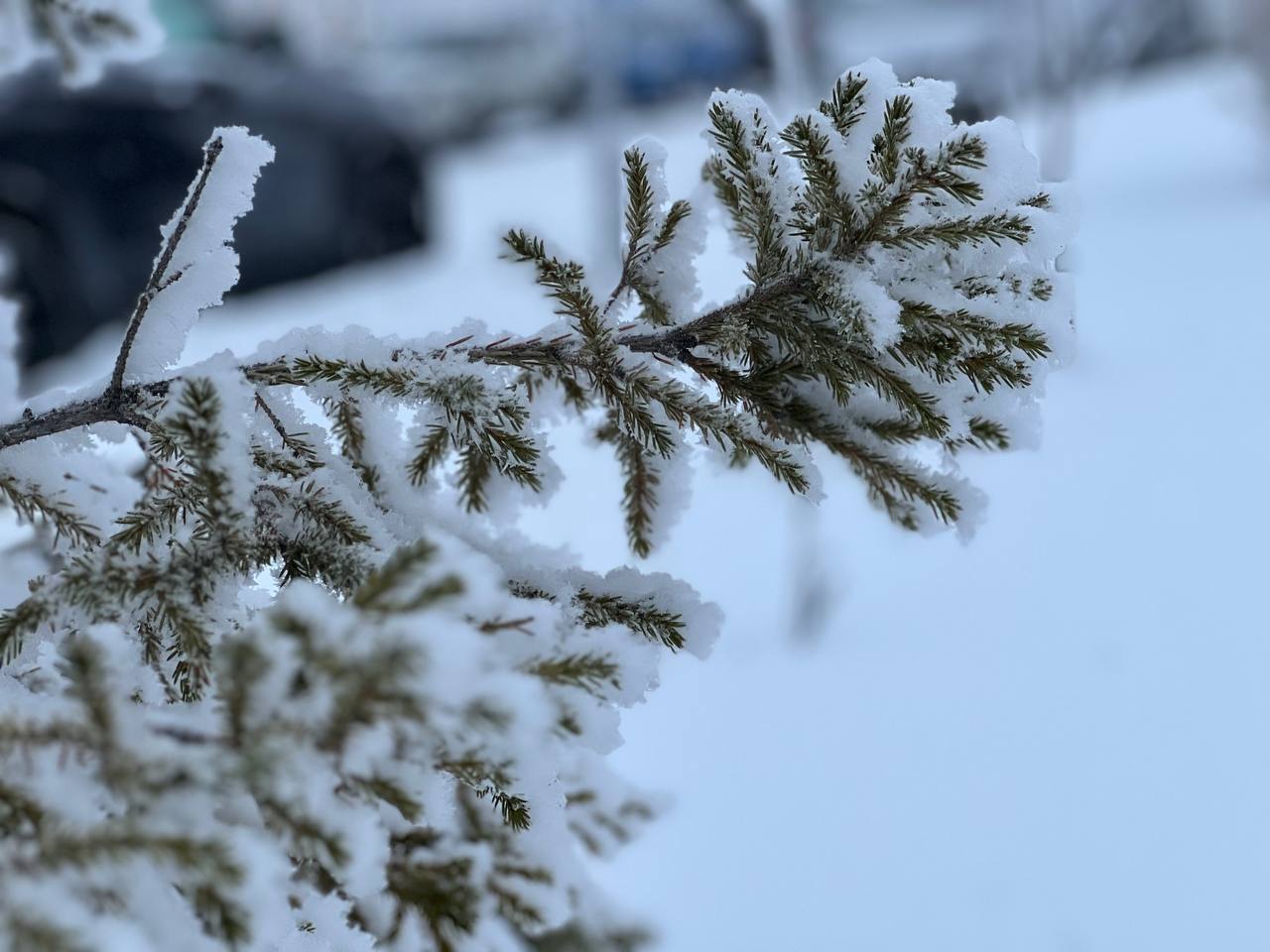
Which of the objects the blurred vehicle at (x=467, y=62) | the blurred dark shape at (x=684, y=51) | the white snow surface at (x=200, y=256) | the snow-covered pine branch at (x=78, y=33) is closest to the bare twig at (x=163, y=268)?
the white snow surface at (x=200, y=256)

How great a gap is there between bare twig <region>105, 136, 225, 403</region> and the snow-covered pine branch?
1.03 meters

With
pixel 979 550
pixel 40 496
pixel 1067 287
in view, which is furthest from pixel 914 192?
pixel 979 550

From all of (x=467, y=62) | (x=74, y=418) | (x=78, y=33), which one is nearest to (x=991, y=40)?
(x=467, y=62)

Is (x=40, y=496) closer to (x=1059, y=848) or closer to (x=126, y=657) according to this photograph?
(x=126, y=657)

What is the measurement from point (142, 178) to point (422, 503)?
20.3 feet

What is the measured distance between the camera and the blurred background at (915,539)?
3.08 metres

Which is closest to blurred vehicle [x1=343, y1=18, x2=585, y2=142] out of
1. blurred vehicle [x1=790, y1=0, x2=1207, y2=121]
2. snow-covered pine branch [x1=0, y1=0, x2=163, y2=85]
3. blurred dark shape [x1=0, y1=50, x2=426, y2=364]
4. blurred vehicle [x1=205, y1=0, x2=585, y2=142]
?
blurred vehicle [x1=205, y1=0, x2=585, y2=142]

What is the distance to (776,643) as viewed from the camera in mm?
4375

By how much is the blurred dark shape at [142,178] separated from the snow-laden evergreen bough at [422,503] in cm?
542

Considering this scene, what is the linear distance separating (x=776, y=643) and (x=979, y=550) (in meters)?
1.05

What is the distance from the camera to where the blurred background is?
3078mm

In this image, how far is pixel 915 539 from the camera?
516 centimetres

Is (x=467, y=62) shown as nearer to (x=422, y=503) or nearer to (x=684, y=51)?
(x=684, y=51)

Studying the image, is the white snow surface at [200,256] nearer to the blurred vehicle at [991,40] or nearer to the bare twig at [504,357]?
the bare twig at [504,357]
